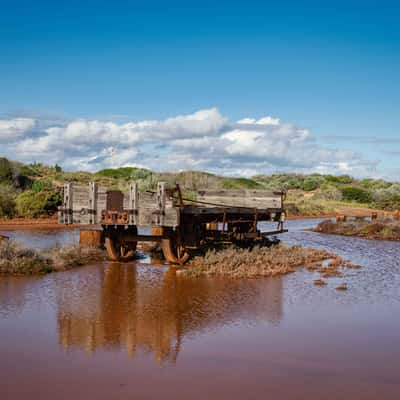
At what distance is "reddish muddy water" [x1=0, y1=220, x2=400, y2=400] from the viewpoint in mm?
5102

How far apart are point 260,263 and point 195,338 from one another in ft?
18.1

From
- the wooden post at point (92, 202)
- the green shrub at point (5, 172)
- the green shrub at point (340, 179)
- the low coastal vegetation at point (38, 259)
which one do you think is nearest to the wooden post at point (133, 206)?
the wooden post at point (92, 202)

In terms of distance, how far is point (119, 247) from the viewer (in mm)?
12953

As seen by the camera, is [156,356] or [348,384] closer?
[348,384]

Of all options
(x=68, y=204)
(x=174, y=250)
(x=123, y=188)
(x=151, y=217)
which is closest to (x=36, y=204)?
(x=123, y=188)

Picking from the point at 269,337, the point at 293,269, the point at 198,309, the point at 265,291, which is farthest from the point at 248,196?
the point at 269,337

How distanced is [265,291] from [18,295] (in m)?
4.64

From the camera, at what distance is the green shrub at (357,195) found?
1940 inches

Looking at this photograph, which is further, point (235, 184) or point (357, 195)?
point (357, 195)

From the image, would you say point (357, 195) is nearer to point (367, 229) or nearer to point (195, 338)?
point (367, 229)

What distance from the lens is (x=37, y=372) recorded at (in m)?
5.39

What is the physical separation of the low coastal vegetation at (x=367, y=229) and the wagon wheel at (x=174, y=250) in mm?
11412

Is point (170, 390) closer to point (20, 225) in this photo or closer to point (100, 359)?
point (100, 359)

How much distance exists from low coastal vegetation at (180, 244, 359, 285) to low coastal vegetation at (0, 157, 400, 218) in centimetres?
683
